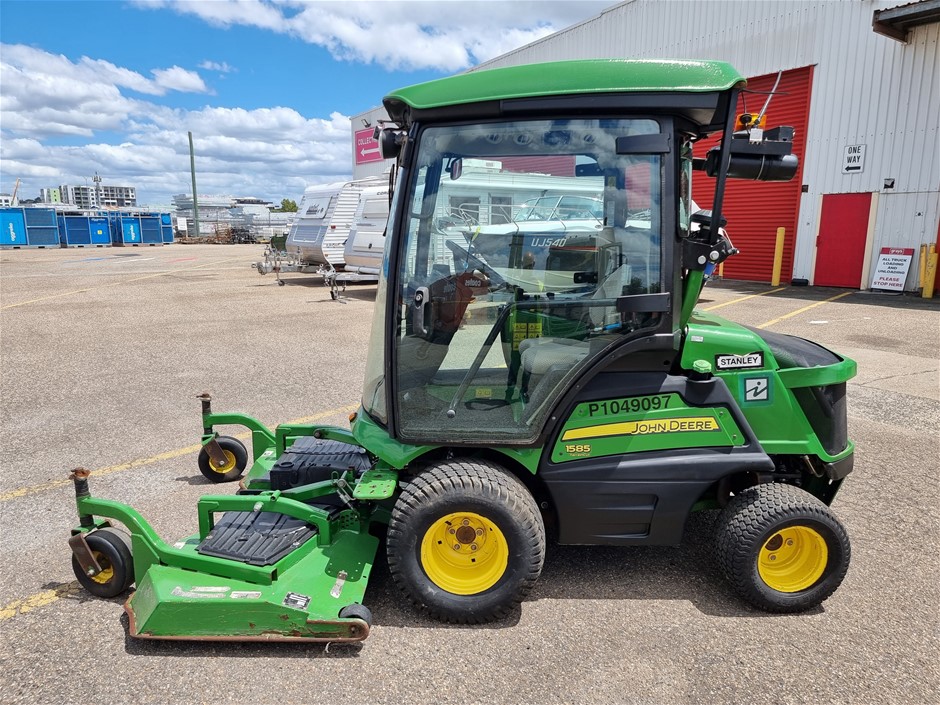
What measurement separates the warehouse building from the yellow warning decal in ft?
35.8

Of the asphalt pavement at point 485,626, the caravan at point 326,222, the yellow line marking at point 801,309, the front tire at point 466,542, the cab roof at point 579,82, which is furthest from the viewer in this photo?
the caravan at point 326,222

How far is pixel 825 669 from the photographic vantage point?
105 inches

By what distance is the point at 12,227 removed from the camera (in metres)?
32.3

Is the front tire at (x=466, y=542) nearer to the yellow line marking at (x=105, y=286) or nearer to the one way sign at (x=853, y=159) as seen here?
the yellow line marking at (x=105, y=286)

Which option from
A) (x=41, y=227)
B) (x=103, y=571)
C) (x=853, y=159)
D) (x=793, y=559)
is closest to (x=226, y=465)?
(x=103, y=571)

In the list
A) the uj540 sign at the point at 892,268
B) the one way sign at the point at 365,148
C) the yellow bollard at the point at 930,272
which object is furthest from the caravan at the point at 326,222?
the one way sign at the point at 365,148

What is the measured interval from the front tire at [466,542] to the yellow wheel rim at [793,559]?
1.11 meters

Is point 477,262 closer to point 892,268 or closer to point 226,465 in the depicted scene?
point 226,465

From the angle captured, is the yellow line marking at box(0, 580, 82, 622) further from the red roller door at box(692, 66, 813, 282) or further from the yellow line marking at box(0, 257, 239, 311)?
the red roller door at box(692, 66, 813, 282)

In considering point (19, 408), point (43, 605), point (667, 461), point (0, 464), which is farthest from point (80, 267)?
point (667, 461)

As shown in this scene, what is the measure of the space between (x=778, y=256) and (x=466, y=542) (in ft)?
52.5

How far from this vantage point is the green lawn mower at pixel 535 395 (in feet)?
8.98

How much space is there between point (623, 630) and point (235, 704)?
1646 mm

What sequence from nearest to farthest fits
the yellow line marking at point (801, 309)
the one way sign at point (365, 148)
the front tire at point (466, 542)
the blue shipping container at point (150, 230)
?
the front tire at point (466, 542), the yellow line marking at point (801, 309), the one way sign at point (365, 148), the blue shipping container at point (150, 230)
